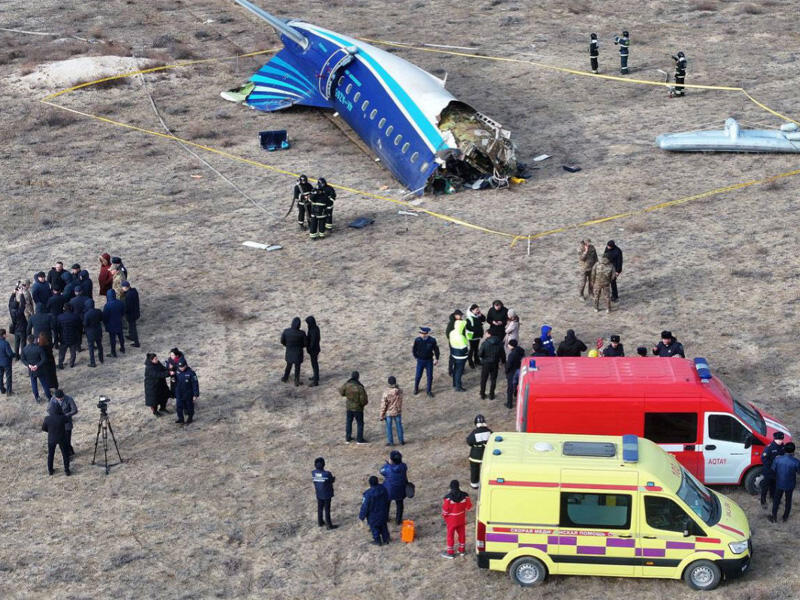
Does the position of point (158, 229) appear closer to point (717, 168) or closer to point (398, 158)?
point (398, 158)

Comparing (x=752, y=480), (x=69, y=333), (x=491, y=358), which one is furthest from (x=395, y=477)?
(x=69, y=333)

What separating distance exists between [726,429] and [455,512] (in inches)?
215

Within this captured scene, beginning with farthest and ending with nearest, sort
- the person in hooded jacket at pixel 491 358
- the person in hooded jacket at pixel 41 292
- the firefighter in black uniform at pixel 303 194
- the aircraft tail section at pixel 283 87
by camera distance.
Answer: the aircraft tail section at pixel 283 87 < the firefighter in black uniform at pixel 303 194 < the person in hooded jacket at pixel 41 292 < the person in hooded jacket at pixel 491 358

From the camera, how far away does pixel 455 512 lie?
2030cm

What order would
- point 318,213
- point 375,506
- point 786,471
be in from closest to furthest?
1. point 375,506
2. point 786,471
3. point 318,213

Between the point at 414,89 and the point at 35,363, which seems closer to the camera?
the point at 35,363

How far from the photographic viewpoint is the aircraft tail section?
142ft

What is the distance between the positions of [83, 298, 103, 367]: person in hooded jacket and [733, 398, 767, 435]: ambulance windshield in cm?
1419

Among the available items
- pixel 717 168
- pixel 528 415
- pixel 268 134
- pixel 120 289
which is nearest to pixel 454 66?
pixel 268 134

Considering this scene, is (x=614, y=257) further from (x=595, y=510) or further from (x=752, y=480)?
(x=595, y=510)

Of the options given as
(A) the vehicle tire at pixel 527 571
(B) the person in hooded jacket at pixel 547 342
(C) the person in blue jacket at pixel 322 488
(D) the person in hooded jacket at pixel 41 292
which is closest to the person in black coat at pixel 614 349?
(B) the person in hooded jacket at pixel 547 342

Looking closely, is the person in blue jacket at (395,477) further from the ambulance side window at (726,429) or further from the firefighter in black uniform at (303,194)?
the firefighter in black uniform at (303,194)

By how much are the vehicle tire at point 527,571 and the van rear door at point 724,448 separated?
4.37 meters

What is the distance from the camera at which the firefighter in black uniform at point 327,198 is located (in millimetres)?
33375
